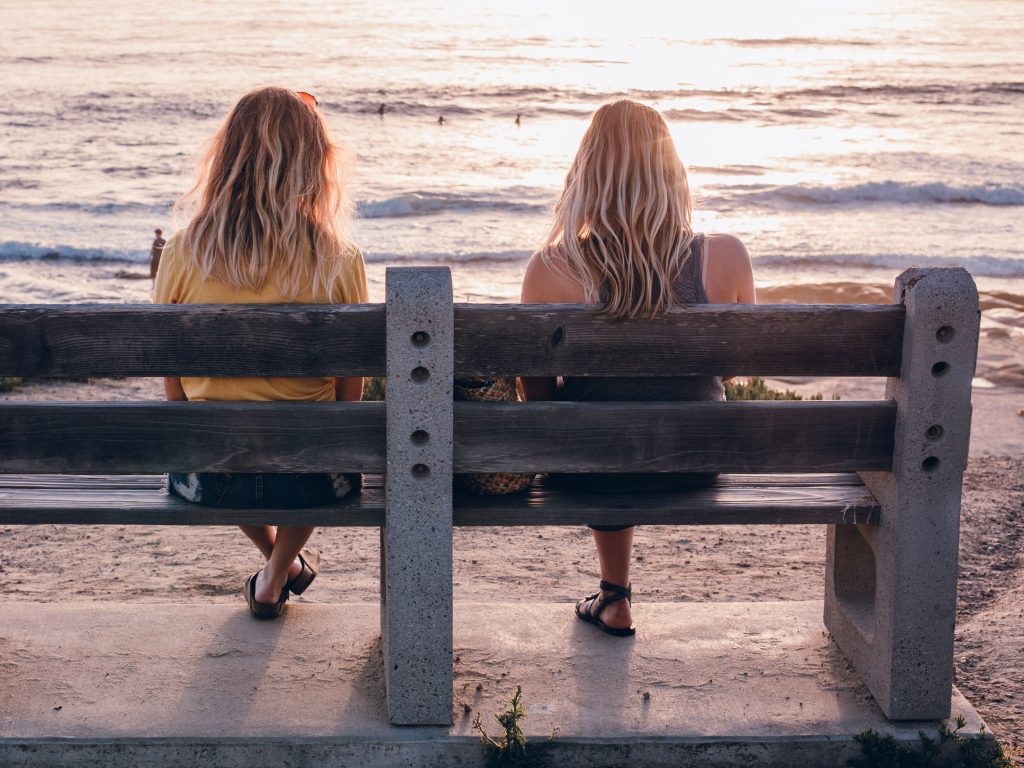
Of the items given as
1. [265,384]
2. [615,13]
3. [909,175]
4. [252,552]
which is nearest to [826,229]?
[909,175]

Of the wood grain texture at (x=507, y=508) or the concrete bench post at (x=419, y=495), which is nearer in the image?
the concrete bench post at (x=419, y=495)

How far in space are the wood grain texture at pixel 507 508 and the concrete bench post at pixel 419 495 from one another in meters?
0.14

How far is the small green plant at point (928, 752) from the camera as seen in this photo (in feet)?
10.0

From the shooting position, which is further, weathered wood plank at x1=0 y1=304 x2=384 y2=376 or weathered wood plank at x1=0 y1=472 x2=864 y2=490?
weathered wood plank at x1=0 y1=472 x2=864 y2=490

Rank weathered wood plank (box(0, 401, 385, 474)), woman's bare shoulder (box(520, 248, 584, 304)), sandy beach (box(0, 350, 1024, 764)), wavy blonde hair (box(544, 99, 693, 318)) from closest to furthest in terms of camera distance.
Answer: weathered wood plank (box(0, 401, 385, 474)), wavy blonde hair (box(544, 99, 693, 318)), woman's bare shoulder (box(520, 248, 584, 304)), sandy beach (box(0, 350, 1024, 764))

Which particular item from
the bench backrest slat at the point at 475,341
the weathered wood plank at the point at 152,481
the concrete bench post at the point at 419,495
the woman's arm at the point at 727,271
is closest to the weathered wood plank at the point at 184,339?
the bench backrest slat at the point at 475,341

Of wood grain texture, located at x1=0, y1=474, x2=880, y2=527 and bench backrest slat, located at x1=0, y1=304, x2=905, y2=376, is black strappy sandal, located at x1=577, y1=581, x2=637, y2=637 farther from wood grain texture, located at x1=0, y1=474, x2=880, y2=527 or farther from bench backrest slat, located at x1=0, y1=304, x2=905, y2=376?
bench backrest slat, located at x1=0, y1=304, x2=905, y2=376

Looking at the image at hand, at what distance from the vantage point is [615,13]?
68.9 metres

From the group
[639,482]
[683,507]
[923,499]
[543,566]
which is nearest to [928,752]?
[923,499]

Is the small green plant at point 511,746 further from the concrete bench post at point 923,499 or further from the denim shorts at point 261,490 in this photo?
the concrete bench post at point 923,499

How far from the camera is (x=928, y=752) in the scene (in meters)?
3.07

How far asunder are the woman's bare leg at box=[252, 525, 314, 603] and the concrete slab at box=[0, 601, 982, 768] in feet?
0.35

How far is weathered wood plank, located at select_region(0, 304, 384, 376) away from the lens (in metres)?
2.79

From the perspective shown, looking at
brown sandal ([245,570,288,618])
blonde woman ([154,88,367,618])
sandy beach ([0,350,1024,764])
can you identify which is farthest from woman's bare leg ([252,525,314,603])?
blonde woman ([154,88,367,618])
